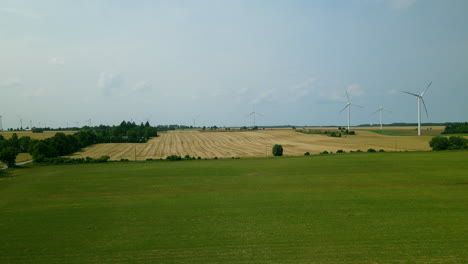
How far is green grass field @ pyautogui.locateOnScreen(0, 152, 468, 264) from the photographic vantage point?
1744 centimetres

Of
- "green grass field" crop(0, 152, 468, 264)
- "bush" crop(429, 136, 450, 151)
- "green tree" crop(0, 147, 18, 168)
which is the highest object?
"bush" crop(429, 136, 450, 151)

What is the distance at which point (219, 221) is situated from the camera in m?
23.9

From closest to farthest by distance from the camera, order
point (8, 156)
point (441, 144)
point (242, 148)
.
A: point (8, 156)
point (441, 144)
point (242, 148)

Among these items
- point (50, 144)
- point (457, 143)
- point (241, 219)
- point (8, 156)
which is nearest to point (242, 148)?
point (50, 144)

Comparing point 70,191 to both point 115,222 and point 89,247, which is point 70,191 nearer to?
point 115,222

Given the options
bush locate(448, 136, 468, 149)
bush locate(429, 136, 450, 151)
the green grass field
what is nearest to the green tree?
the green grass field

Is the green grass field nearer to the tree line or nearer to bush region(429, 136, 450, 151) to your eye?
the tree line

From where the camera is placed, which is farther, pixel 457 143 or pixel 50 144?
pixel 50 144

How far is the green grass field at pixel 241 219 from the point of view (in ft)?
57.2

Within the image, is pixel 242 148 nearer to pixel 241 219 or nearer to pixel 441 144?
pixel 441 144

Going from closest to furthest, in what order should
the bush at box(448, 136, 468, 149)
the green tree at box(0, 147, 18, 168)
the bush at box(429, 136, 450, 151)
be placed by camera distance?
the green tree at box(0, 147, 18, 168) < the bush at box(448, 136, 468, 149) < the bush at box(429, 136, 450, 151)

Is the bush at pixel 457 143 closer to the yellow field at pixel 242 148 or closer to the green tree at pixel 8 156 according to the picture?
the yellow field at pixel 242 148

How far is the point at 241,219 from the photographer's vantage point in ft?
79.7

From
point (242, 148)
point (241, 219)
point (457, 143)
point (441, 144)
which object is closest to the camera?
point (241, 219)
